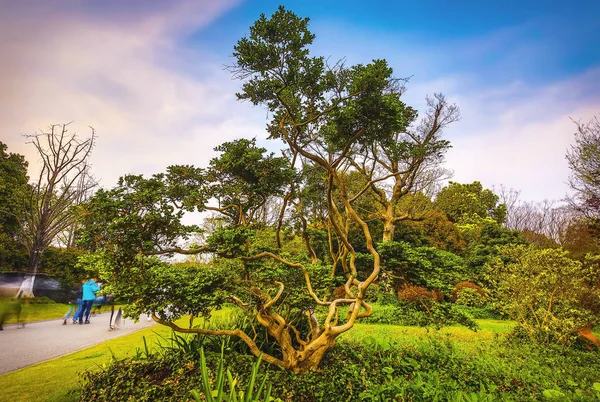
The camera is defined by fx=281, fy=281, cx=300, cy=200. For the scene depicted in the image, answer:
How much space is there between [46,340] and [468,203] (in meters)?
30.4

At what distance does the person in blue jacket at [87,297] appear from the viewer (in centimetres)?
876

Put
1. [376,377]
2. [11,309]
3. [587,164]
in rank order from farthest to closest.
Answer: [587,164], [376,377], [11,309]

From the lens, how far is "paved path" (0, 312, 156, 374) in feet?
18.0

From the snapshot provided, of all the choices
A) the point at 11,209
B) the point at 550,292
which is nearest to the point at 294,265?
the point at 550,292

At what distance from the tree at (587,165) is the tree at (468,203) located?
11.5 m

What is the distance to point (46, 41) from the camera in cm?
232

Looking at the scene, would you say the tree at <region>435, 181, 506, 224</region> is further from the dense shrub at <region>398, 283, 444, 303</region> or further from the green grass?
the green grass

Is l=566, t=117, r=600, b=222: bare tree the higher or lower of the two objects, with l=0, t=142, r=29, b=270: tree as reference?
higher

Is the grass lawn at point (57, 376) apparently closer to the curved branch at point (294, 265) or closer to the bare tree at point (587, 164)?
the curved branch at point (294, 265)

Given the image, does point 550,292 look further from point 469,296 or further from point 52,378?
point 52,378

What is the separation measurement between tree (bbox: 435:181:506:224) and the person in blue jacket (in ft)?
73.5

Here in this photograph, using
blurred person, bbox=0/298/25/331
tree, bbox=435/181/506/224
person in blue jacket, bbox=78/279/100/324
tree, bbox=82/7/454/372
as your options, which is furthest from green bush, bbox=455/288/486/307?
→ tree, bbox=435/181/506/224

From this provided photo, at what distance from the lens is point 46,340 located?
6898 millimetres

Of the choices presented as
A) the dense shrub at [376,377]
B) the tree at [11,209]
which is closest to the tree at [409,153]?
the dense shrub at [376,377]
